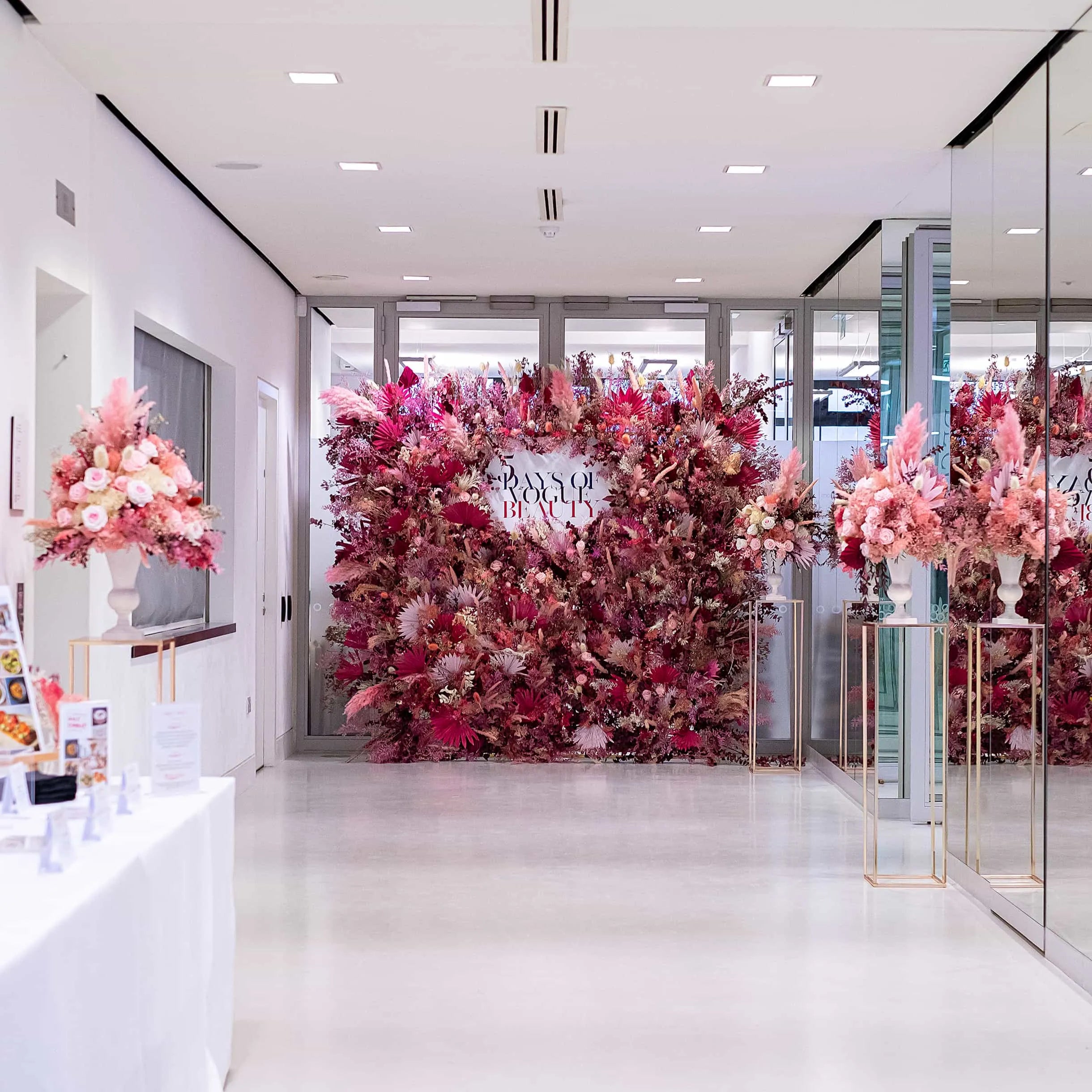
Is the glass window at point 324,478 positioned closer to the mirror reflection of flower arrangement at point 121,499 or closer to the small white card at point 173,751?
the mirror reflection of flower arrangement at point 121,499

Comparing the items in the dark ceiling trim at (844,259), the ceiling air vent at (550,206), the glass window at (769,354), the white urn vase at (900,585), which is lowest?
the white urn vase at (900,585)

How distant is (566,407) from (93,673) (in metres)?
4.50

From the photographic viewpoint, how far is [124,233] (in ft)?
18.5

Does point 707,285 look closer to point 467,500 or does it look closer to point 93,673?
point 467,500

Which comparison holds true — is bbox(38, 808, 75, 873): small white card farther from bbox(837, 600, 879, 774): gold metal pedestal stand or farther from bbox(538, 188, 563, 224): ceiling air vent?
bbox(837, 600, 879, 774): gold metal pedestal stand

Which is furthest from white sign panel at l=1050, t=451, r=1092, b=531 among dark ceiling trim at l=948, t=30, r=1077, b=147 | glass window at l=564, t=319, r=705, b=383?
glass window at l=564, t=319, r=705, b=383

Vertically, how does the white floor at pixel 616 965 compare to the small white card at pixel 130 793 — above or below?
below

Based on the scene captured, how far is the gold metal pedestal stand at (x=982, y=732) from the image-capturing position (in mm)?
4535

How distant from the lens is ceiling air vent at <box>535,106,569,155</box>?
5.36m

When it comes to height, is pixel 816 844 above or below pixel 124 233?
below

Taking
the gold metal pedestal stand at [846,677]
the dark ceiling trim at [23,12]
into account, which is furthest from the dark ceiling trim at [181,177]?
the gold metal pedestal stand at [846,677]

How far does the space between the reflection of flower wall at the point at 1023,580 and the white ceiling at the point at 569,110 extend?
1285 mm

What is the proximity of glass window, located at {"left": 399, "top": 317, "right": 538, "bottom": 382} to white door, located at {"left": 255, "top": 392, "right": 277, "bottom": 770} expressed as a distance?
1.22m

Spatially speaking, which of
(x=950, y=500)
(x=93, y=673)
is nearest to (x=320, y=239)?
(x=93, y=673)
